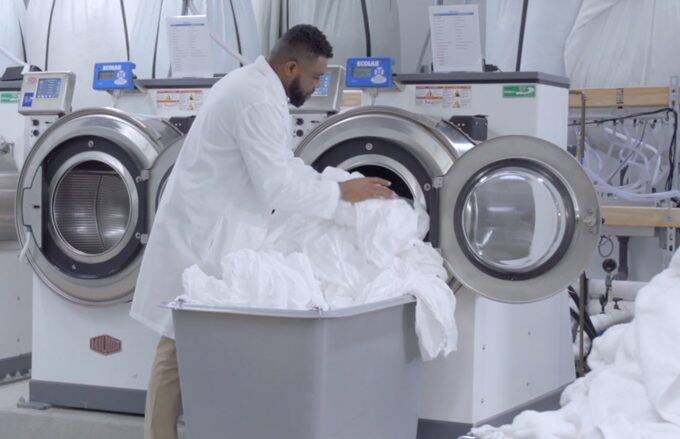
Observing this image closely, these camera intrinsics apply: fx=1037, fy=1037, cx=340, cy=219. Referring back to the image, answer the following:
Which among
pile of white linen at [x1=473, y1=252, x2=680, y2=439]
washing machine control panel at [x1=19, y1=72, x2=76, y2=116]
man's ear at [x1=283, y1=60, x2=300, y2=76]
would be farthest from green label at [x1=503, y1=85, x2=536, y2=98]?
washing machine control panel at [x1=19, y1=72, x2=76, y2=116]

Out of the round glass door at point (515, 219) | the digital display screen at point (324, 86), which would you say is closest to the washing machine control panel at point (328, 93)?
the digital display screen at point (324, 86)

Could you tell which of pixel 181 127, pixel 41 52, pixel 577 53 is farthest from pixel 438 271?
pixel 41 52

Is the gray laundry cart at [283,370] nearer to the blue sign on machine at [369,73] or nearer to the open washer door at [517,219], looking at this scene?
the open washer door at [517,219]

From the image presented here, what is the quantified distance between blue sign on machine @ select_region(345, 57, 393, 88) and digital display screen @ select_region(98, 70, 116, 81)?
99 centimetres

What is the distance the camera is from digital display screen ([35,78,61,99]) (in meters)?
3.84

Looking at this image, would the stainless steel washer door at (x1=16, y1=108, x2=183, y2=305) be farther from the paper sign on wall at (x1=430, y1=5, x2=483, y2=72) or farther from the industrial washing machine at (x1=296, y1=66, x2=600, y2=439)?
the paper sign on wall at (x1=430, y1=5, x2=483, y2=72)

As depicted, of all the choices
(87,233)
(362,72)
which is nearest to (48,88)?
(87,233)

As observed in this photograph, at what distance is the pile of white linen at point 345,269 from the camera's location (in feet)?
8.73

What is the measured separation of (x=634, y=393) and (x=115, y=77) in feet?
7.75

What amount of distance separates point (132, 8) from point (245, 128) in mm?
2331

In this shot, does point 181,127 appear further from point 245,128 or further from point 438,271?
point 438,271

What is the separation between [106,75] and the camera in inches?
153

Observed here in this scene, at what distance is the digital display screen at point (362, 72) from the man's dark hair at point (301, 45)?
31cm

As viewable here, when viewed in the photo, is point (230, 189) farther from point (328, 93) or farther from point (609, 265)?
Answer: point (609, 265)
